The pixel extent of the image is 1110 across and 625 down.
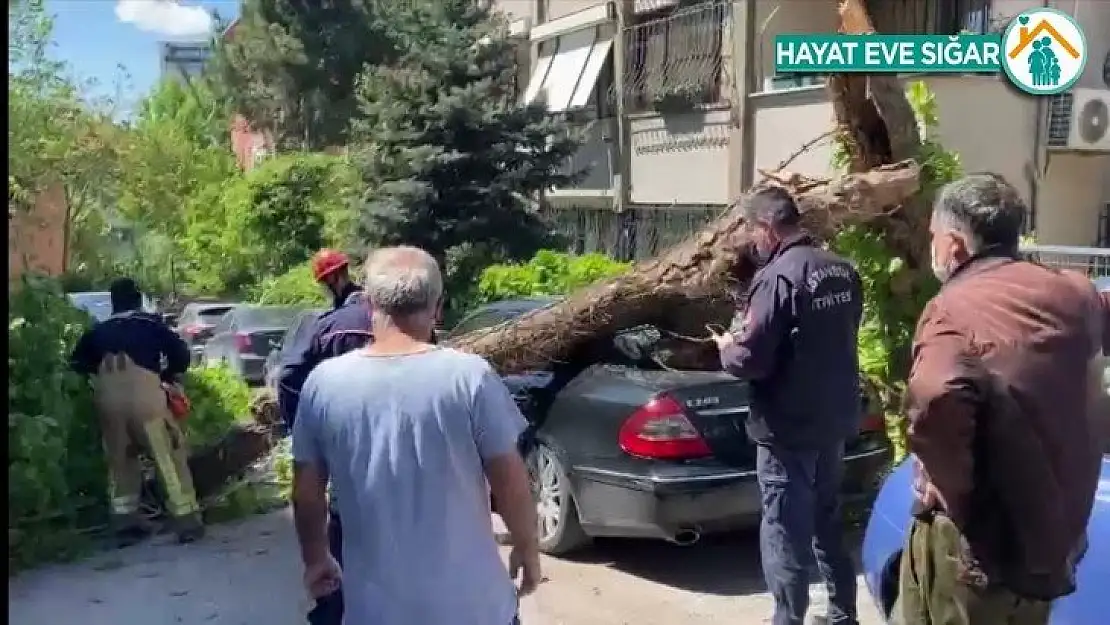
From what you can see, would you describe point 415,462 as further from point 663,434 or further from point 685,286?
point 685,286

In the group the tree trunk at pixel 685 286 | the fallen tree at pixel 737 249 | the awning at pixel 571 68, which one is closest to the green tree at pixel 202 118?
the awning at pixel 571 68

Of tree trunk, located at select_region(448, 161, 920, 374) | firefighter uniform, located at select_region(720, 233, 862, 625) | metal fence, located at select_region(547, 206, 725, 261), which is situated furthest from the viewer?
metal fence, located at select_region(547, 206, 725, 261)

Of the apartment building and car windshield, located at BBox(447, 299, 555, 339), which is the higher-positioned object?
the apartment building

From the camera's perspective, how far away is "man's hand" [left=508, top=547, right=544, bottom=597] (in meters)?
3.07

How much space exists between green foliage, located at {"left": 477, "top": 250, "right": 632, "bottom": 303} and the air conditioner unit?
5.68 m

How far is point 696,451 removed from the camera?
5.34 metres

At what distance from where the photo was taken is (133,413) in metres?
6.28

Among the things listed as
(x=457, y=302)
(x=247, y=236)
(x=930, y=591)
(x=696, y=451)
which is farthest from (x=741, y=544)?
(x=247, y=236)

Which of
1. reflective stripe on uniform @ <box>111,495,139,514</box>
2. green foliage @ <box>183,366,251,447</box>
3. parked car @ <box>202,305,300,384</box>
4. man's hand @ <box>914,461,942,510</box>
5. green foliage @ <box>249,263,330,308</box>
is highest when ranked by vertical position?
man's hand @ <box>914,461,942,510</box>

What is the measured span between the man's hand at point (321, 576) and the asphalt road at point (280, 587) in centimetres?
214

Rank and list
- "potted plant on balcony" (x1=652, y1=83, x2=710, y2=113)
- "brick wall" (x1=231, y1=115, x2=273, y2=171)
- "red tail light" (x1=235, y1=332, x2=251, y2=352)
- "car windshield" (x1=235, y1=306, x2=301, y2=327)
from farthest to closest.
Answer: "brick wall" (x1=231, y1=115, x2=273, y2=171)
"potted plant on balcony" (x1=652, y1=83, x2=710, y2=113)
"car windshield" (x1=235, y1=306, x2=301, y2=327)
"red tail light" (x1=235, y1=332, x2=251, y2=352)

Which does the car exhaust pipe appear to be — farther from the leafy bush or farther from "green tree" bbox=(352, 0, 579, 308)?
"green tree" bbox=(352, 0, 579, 308)

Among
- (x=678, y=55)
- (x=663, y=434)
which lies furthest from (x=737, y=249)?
(x=678, y=55)

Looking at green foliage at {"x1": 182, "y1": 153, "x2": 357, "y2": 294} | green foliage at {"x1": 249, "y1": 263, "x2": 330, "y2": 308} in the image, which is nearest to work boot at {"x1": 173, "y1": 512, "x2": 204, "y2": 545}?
green foliage at {"x1": 249, "y1": 263, "x2": 330, "y2": 308}
